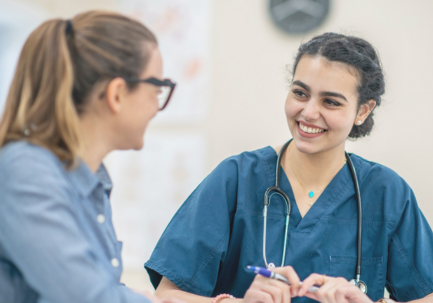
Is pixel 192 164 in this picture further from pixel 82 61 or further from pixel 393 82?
pixel 82 61

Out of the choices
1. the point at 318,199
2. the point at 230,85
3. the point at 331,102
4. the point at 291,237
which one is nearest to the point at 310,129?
the point at 331,102

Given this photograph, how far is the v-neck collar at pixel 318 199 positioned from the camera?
1.44 metres

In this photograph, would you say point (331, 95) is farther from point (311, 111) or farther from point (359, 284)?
point (359, 284)

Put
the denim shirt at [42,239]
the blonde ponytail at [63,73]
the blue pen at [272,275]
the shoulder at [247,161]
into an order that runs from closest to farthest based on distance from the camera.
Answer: the denim shirt at [42,239], the blonde ponytail at [63,73], the blue pen at [272,275], the shoulder at [247,161]

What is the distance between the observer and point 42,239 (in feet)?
2.39

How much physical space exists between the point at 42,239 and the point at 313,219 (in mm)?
924

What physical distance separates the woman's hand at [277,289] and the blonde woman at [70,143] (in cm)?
34

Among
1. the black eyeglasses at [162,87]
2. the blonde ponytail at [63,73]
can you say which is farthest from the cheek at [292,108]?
the blonde ponytail at [63,73]

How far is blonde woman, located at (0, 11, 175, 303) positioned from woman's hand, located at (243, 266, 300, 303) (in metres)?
0.34

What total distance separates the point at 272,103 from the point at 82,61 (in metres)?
1.86

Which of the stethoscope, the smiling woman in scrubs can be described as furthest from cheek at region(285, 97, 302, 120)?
the stethoscope

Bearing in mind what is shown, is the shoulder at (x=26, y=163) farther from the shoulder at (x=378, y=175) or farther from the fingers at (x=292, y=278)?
the shoulder at (x=378, y=175)

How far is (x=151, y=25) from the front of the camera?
2.99m

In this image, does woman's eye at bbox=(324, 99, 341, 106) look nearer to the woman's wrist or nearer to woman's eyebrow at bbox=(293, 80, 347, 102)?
woman's eyebrow at bbox=(293, 80, 347, 102)
